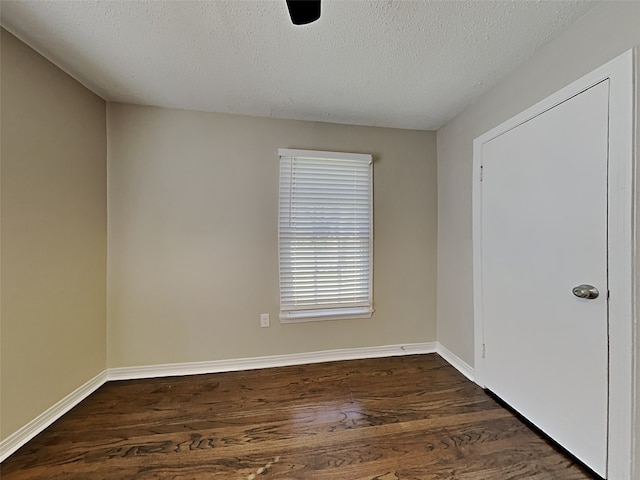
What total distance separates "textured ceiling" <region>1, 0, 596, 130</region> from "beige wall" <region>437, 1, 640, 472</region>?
0.34 feet

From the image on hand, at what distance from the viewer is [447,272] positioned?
2566 millimetres

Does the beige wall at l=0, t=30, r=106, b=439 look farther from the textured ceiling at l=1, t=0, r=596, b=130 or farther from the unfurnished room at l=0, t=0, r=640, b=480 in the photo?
the textured ceiling at l=1, t=0, r=596, b=130

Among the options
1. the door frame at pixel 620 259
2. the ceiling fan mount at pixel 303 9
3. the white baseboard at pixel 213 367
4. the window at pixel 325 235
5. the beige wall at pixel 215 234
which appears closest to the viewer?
the ceiling fan mount at pixel 303 9

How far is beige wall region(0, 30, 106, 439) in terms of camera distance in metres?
1.45

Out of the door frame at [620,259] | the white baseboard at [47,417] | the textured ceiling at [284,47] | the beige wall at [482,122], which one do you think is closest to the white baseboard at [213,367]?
the white baseboard at [47,417]

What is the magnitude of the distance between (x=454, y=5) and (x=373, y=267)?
6.49 feet

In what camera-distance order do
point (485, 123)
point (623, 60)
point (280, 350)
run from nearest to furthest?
point (623, 60) → point (485, 123) → point (280, 350)

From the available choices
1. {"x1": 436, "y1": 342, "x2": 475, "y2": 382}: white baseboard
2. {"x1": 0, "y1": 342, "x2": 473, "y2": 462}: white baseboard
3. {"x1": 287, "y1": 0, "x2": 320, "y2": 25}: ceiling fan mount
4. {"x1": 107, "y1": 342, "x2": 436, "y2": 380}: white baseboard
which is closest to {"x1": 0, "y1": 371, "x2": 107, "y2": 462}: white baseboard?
{"x1": 0, "y1": 342, "x2": 473, "y2": 462}: white baseboard

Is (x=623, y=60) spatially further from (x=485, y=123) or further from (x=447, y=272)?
(x=447, y=272)

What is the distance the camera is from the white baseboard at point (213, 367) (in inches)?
64.3

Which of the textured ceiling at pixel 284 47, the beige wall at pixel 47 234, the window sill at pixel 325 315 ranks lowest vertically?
the window sill at pixel 325 315

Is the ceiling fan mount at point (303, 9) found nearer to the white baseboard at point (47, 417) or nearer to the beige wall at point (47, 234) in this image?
the beige wall at point (47, 234)

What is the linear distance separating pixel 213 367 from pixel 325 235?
5.20 feet

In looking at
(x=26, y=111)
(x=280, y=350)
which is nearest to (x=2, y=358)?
(x=26, y=111)
